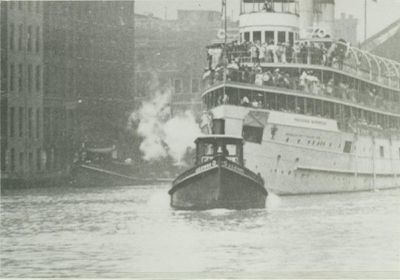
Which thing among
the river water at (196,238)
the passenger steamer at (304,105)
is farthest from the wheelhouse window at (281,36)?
the river water at (196,238)

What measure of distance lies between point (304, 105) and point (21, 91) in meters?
6.69

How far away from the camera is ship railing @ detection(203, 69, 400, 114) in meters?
24.8

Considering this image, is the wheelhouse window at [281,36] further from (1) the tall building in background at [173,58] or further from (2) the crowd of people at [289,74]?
(1) the tall building in background at [173,58]

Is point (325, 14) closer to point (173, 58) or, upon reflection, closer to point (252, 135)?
point (173, 58)

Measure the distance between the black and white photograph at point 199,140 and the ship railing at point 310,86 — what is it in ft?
0.18

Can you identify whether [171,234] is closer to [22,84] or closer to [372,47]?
[372,47]

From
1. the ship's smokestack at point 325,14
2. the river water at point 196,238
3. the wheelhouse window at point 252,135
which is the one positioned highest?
the ship's smokestack at point 325,14

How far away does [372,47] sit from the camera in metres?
22.6

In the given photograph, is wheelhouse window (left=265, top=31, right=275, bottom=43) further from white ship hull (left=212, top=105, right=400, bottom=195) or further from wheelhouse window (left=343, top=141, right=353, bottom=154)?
wheelhouse window (left=343, top=141, right=353, bottom=154)

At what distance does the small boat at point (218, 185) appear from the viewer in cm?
2017

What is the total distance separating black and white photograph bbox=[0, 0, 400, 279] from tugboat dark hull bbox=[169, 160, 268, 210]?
27mm

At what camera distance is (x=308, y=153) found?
25234 millimetres

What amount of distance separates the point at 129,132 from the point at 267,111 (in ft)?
27.8

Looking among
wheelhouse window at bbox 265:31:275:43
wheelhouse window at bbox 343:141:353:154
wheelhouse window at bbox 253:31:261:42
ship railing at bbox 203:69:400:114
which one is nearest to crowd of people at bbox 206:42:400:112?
ship railing at bbox 203:69:400:114
